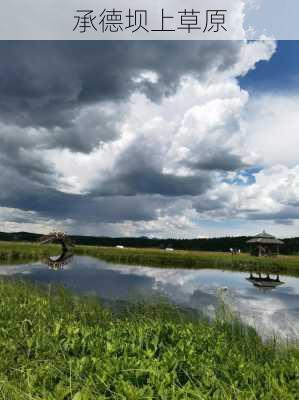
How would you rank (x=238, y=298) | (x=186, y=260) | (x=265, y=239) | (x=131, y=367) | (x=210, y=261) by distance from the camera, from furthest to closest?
(x=265, y=239), (x=186, y=260), (x=210, y=261), (x=238, y=298), (x=131, y=367)

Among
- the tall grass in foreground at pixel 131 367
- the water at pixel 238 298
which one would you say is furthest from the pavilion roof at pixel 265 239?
the tall grass in foreground at pixel 131 367

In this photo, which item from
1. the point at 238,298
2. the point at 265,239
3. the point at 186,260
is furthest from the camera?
the point at 265,239

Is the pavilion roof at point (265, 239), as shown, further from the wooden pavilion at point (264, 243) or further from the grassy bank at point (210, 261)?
the grassy bank at point (210, 261)

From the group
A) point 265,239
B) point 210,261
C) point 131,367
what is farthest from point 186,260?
point 131,367

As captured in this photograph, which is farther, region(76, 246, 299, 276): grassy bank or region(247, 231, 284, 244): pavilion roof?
region(247, 231, 284, 244): pavilion roof

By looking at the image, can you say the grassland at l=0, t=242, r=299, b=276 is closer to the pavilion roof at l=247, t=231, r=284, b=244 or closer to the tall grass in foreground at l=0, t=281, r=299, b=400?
the pavilion roof at l=247, t=231, r=284, b=244

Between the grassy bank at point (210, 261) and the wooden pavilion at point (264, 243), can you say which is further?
the wooden pavilion at point (264, 243)

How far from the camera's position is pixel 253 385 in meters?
5.17

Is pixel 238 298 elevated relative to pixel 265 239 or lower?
lower

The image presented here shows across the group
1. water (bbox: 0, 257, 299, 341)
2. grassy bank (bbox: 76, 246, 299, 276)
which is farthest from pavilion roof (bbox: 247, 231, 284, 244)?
water (bbox: 0, 257, 299, 341)

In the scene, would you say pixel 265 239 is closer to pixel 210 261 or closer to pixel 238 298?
pixel 210 261

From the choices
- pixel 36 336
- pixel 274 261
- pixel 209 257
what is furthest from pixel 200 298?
pixel 209 257

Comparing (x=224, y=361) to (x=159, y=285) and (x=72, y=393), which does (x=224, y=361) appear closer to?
(x=72, y=393)

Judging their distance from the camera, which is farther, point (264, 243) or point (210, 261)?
point (264, 243)
